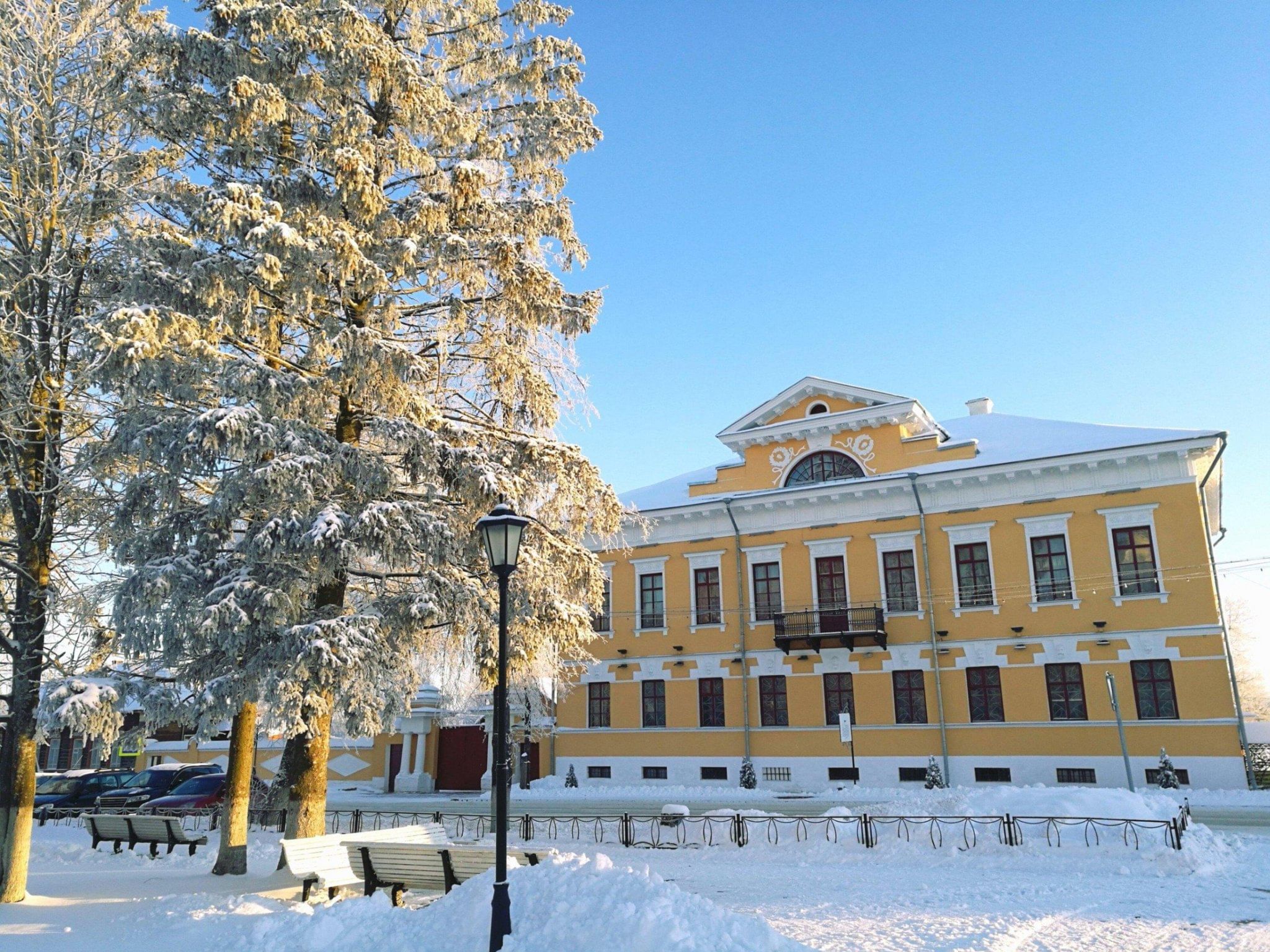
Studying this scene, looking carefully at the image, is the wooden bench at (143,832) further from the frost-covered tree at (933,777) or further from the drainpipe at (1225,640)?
the drainpipe at (1225,640)

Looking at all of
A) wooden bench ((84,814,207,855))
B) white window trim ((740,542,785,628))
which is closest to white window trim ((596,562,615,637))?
white window trim ((740,542,785,628))

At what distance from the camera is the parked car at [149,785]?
88.7 feet

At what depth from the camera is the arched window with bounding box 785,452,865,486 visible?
102ft

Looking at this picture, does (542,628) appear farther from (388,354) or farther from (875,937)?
(875,937)

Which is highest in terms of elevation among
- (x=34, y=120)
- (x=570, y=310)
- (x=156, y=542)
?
(x=34, y=120)

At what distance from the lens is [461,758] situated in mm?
35500

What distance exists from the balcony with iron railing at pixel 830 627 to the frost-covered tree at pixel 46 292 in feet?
70.5

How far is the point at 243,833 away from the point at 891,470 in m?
22.4

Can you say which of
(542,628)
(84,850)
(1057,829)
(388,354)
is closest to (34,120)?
(388,354)

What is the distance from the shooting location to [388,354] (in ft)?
41.3

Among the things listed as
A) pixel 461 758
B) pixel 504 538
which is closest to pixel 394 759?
pixel 461 758

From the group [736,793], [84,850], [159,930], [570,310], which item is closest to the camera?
[159,930]

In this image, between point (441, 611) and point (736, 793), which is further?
point (736, 793)

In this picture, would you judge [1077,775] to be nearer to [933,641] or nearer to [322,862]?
[933,641]
